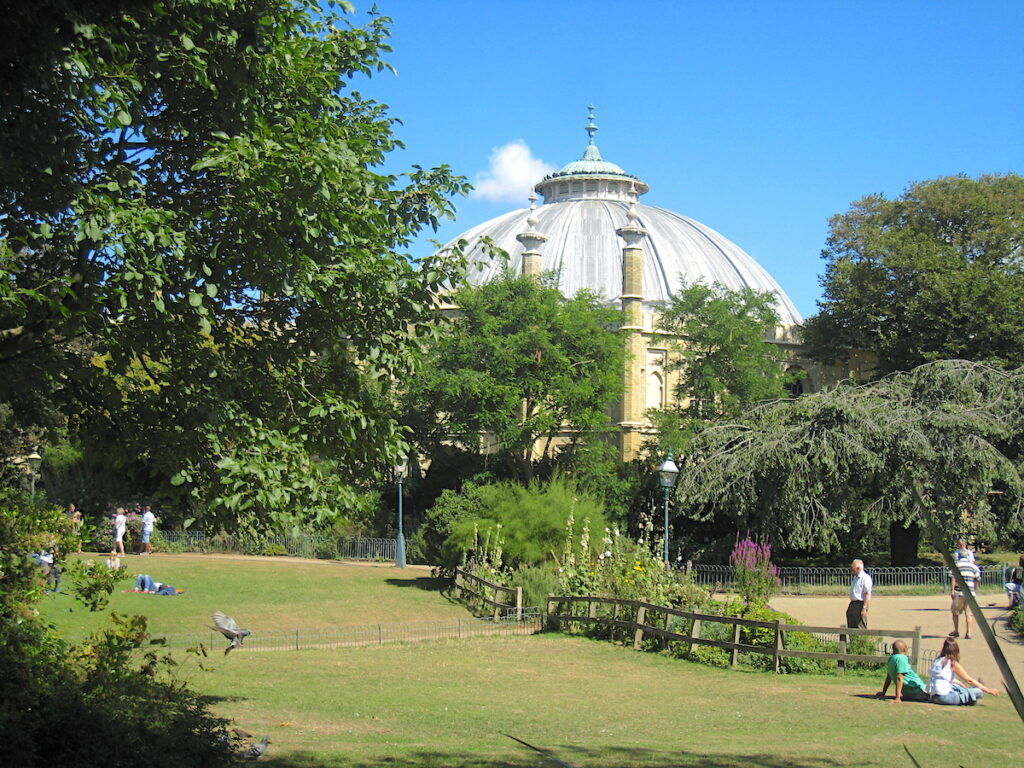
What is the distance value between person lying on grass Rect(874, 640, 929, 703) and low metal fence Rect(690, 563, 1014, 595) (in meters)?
16.0

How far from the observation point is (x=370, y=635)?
65.0 ft

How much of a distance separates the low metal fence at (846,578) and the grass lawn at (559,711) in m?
12.1

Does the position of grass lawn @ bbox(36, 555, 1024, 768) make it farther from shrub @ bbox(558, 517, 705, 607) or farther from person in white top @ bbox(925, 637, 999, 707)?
shrub @ bbox(558, 517, 705, 607)

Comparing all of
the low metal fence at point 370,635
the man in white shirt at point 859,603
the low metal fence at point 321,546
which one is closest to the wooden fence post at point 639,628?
the low metal fence at point 370,635

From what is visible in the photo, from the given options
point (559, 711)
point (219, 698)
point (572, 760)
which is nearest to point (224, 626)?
point (219, 698)

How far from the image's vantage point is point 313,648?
18766mm

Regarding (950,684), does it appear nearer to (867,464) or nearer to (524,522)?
(524,522)

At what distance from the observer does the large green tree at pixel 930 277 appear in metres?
42.7

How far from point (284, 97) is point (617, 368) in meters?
32.4

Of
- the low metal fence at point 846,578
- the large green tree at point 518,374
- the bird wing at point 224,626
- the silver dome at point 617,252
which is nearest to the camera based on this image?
the bird wing at point 224,626

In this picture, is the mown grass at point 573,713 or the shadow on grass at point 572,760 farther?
the mown grass at point 573,713

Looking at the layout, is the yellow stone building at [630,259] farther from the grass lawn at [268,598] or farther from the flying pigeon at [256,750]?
the flying pigeon at [256,750]

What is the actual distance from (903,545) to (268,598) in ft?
69.4

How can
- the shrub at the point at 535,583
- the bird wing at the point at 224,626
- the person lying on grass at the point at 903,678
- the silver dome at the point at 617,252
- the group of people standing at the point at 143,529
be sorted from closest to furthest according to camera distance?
the person lying on grass at the point at 903,678 < the bird wing at the point at 224,626 < the shrub at the point at 535,583 < the group of people standing at the point at 143,529 < the silver dome at the point at 617,252
